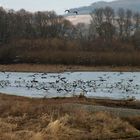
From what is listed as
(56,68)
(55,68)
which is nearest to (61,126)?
(56,68)

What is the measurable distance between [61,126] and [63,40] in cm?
11700

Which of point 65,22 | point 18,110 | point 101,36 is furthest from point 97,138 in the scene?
point 65,22

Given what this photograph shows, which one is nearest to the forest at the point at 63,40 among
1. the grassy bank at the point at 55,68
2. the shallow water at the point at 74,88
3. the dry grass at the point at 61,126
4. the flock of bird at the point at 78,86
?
the grassy bank at the point at 55,68

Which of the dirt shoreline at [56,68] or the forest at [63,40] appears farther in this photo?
the forest at [63,40]

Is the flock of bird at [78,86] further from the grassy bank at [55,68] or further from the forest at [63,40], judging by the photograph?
the forest at [63,40]

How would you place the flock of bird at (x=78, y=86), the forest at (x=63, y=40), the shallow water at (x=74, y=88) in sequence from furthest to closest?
the forest at (x=63, y=40) < the flock of bird at (x=78, y=86) < the shallow water at (x=74, y=88)

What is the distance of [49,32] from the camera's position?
149m

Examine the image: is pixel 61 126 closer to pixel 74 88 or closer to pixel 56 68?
pixel 74 88

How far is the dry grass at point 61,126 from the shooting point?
15.9 metres

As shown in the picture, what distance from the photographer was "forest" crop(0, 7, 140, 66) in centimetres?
11081

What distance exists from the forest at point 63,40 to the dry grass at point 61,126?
82417 mm

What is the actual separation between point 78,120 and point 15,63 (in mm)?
96927

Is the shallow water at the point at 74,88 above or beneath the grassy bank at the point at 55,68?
above

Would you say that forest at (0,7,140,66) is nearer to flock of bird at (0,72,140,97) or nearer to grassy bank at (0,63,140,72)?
grassy bank at (0,63,140,72)
